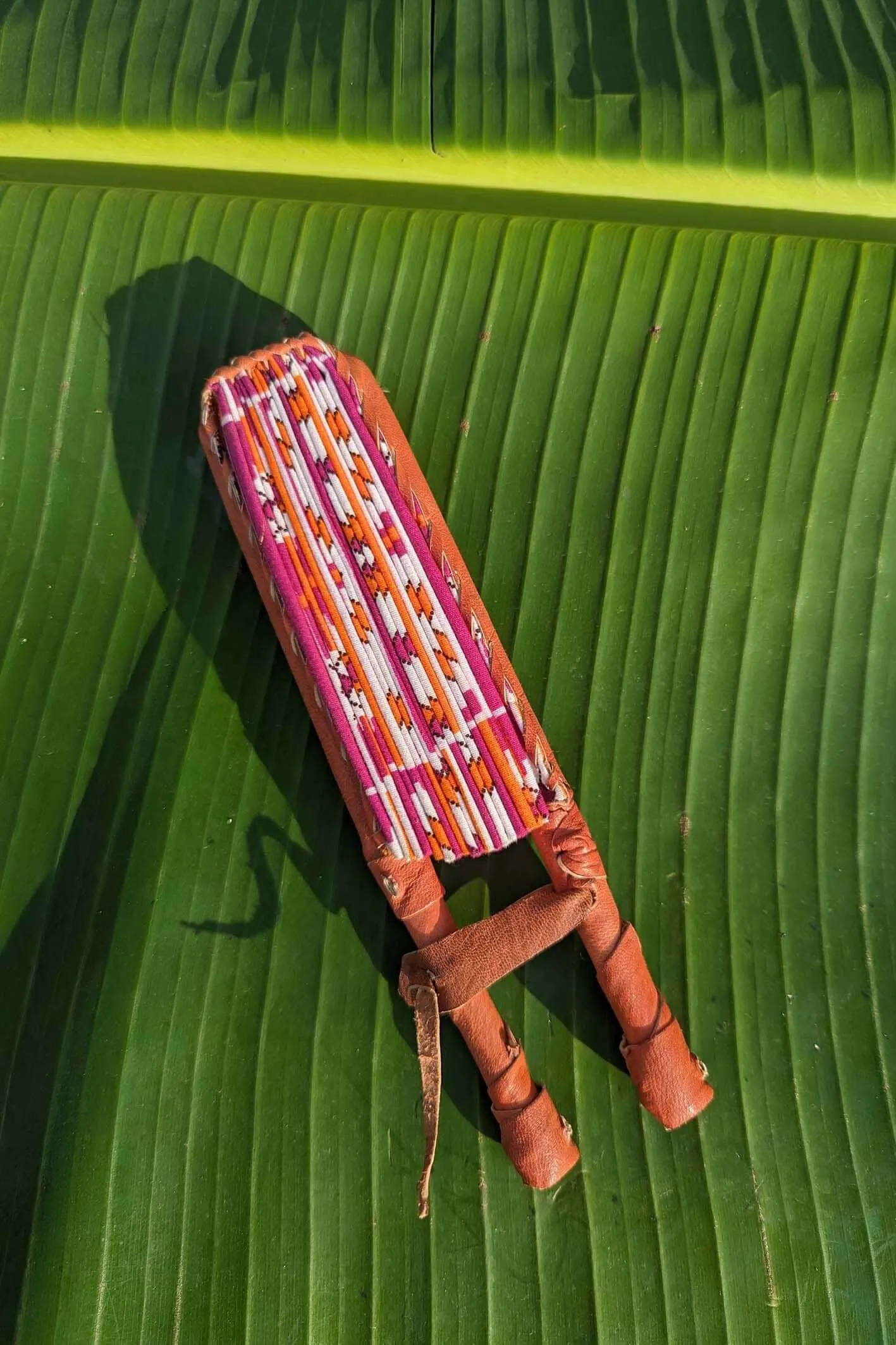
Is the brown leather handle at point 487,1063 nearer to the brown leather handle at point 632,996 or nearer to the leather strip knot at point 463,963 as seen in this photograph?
the leather strip knot at point 463,963

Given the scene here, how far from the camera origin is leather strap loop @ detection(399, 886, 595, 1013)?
2.72 ft

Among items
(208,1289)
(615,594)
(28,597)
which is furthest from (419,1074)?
(28,597)

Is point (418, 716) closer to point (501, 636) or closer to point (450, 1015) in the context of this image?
point (501, 636)

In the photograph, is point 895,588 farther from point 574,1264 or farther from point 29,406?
point 29,406

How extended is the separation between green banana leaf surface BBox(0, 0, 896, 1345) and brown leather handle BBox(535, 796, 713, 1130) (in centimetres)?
4

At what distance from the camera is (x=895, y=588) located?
97 cm

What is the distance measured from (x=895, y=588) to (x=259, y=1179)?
3.25 feet

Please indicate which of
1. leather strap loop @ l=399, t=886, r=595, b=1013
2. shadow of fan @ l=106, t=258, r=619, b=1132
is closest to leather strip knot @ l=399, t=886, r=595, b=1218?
leather strap loop @ l=399, t=886, r=595, b=1013

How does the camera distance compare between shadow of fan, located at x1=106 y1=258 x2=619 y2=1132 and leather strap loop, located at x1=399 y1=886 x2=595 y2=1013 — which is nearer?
leather strap loop, located at x1=399 y1=886 x2=595 y2=1013

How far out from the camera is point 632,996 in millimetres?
863

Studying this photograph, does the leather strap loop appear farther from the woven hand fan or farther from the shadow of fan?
the shadow of fan

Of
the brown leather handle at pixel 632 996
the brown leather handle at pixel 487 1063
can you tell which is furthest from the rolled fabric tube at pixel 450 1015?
the brown leather handle at pixel 632 996

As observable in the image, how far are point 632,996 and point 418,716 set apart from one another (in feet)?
1.27

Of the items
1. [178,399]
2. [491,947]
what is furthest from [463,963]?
[178,399]
